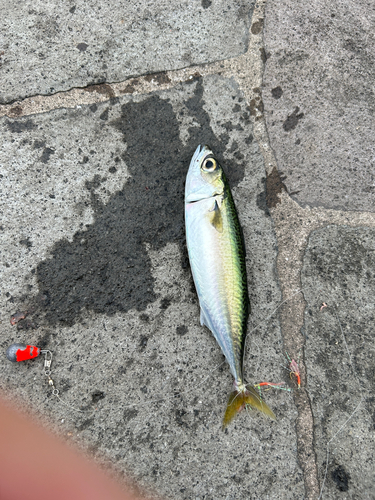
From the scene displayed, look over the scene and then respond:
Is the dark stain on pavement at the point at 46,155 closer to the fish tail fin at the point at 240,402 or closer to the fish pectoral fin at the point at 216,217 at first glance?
the fish pectoral fin at the point at 216,217

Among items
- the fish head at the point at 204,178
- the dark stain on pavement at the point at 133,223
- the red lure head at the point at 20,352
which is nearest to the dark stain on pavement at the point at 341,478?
the dark stain on pavement at the point at 133,223

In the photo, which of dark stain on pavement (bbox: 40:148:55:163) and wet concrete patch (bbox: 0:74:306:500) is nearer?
wet concrete patch (bbox: 0:74:306:500)

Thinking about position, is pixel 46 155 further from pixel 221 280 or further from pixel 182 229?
pixel 221 280

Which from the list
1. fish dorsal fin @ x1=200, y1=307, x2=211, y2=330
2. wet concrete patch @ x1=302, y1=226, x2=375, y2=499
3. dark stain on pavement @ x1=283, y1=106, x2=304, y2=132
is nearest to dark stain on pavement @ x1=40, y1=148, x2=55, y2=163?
fish dorsal fin @ x1=200, y1=307, x2=211, y2=330

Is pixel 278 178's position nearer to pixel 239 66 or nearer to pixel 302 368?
pixel 239 66

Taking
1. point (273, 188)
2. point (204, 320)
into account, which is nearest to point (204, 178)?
point (273, 188)

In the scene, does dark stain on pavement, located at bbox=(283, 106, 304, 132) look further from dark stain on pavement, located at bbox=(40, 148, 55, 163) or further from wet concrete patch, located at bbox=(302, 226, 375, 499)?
dark stain on pavement, located at bbox=(40, 148, 55, 163)
